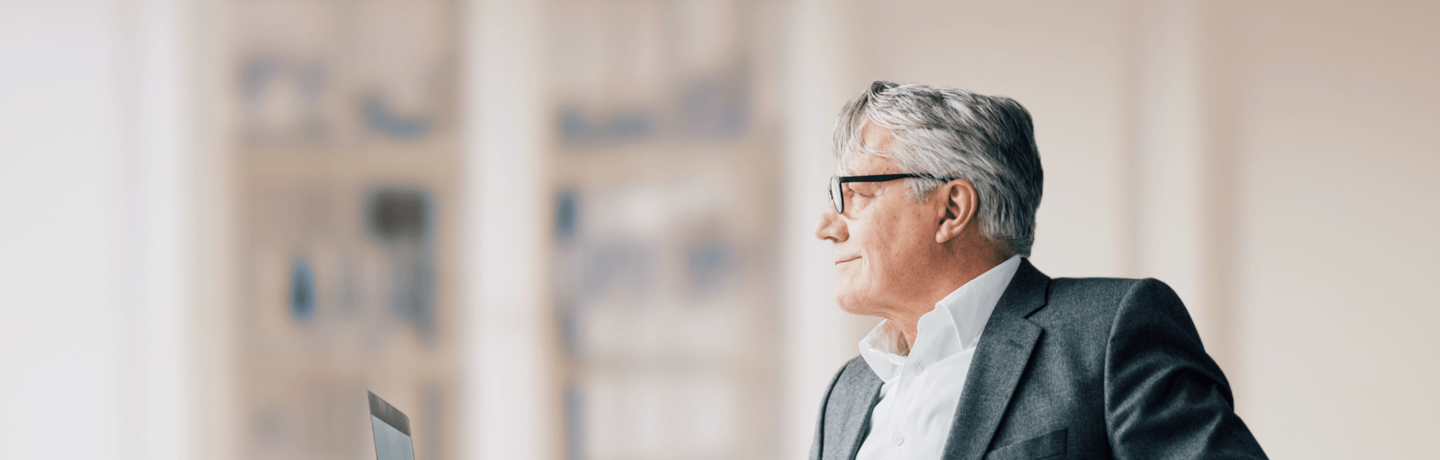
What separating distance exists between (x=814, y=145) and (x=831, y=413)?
984 millimetres

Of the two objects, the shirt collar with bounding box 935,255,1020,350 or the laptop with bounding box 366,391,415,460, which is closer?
the laptop with bounding box 366,391,415,460

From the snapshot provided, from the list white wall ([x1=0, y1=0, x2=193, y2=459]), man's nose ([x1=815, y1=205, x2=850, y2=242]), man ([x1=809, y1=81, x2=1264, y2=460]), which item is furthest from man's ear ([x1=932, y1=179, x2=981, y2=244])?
white wall ([x1=0, y1=0, x2=193, y2=459])

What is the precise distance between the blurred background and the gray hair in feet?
3.34

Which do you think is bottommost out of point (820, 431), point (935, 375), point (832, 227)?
point (820, 431)

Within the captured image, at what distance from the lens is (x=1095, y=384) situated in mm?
940

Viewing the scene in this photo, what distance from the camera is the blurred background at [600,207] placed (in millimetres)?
2111

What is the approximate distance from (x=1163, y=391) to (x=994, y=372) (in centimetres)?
17

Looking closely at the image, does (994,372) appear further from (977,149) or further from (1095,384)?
(977,149)

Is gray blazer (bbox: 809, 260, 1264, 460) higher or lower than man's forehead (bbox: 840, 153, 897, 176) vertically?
lower

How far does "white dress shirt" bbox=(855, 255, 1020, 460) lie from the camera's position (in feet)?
3.40

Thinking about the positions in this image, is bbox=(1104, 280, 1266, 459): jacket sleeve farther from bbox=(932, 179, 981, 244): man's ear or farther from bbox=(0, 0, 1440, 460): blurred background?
bbox=(0, 0, 1440, 460): blurred background

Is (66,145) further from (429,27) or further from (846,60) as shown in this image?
(846,60)

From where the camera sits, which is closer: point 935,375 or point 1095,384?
point 1095,384

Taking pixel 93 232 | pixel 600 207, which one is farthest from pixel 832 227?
pixel 93 232
